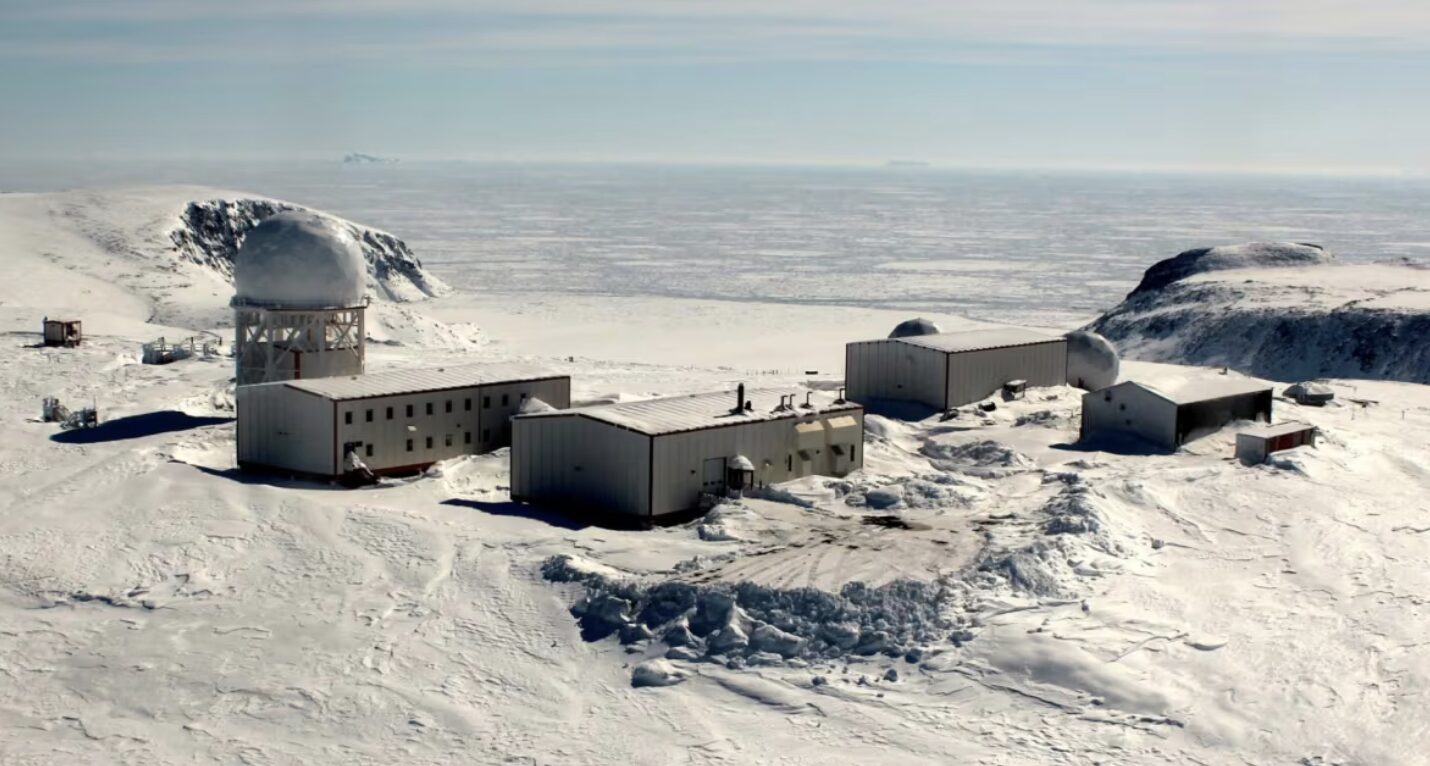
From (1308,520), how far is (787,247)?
106 metres

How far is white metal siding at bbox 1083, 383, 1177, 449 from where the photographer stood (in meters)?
43.5

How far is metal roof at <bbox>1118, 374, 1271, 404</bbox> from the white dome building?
2414 cm

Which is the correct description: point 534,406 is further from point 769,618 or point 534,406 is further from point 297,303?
point 769,618

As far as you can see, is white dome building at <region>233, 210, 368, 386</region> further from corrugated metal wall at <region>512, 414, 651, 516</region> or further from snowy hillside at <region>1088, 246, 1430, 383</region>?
snowy hillside at <region>1088, 246, 1430, 383</region>

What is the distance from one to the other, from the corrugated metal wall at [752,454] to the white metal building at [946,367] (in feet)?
33.1

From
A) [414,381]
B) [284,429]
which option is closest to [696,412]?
[414,381]

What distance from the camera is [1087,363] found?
176 feet

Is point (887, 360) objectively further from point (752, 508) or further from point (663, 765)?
point (663, 765)

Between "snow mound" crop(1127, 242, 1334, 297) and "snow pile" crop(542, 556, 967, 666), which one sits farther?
"snow mound" crop(1127, 242, 1334, 297)

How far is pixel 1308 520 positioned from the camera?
3494 cm

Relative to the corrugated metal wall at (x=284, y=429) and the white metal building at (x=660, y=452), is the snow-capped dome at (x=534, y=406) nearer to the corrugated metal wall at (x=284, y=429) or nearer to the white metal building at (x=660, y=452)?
the white metal building at (x=660, y=452)

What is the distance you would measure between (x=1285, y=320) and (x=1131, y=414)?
1209 inches

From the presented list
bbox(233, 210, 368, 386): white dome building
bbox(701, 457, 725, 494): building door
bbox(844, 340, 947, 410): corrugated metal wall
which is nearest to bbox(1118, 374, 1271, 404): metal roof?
bbox(844, 340, 947, 410): corrugated metal wall


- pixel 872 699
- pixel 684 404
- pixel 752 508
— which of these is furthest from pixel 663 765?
pixel 684 404
